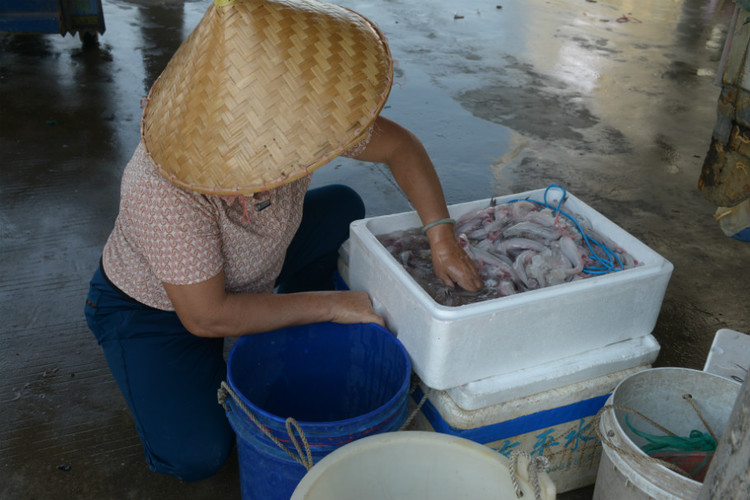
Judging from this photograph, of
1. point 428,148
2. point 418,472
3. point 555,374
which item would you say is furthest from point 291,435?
point 428,148

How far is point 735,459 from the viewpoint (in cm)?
85

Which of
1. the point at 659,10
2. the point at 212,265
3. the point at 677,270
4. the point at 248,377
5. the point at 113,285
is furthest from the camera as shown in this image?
the point at 659,10

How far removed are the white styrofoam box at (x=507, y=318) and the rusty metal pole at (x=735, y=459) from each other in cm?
70

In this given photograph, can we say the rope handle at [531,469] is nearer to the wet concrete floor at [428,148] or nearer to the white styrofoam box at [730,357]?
the white styrofoam box at [730,357]

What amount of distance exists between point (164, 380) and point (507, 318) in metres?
0.98

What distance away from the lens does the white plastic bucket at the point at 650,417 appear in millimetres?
1409

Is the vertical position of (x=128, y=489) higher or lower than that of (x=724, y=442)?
lower

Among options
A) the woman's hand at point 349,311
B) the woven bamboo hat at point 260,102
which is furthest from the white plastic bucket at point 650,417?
the woven bamboo hat at point 260,102

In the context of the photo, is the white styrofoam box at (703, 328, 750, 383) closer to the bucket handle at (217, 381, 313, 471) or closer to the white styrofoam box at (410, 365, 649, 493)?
the white styrofoam box at (410, 365, 649, 493)

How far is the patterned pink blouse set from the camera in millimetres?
1533

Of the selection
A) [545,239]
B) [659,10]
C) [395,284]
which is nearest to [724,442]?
[395,284]

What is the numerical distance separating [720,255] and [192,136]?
2922 millimetres

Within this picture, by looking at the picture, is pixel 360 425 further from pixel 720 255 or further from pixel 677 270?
pixel 720 255

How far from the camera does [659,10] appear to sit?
9438mm
